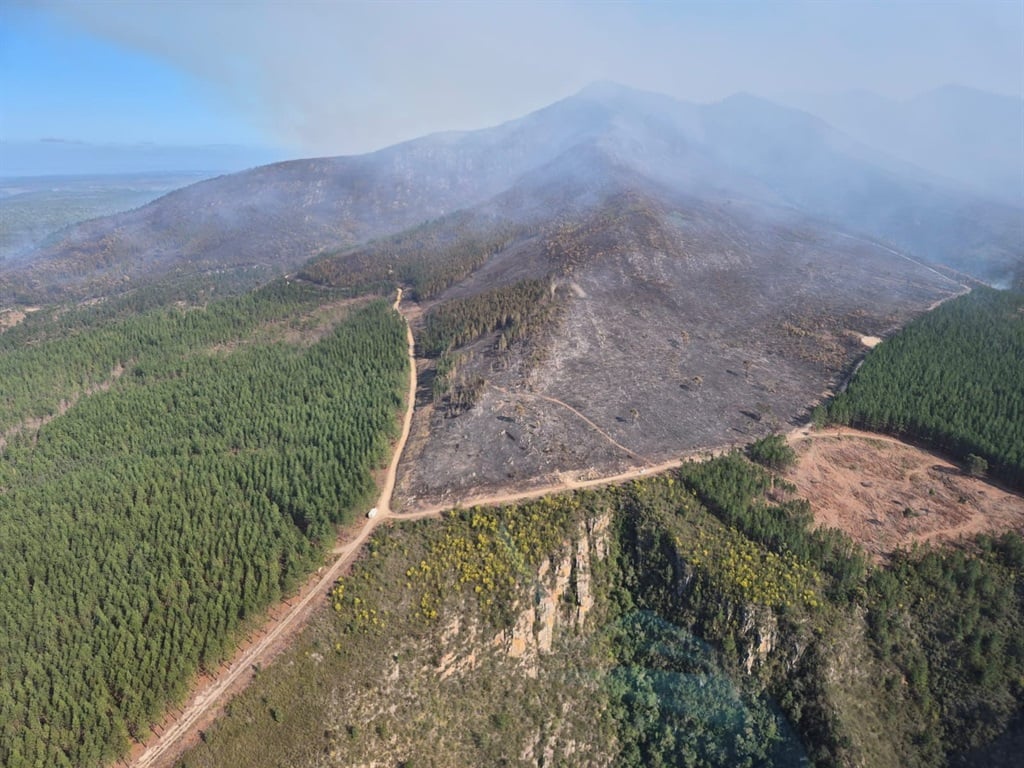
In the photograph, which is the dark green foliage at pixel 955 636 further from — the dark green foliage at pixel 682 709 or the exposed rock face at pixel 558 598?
the exposed rock face at pixel 558 598

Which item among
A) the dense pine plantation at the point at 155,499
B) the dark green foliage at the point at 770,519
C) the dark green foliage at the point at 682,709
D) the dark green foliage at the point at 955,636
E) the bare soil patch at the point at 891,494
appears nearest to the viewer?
the dense pine plantation at the point at 155,499

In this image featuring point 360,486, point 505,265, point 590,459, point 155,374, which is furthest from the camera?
point 505,265

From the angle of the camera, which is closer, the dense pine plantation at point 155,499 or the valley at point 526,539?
the dense pine plantation at point 155,499

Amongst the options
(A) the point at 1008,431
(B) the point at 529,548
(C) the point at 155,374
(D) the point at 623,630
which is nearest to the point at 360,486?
(B) the point at 529,548

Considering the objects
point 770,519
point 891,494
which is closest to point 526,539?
point 770,519

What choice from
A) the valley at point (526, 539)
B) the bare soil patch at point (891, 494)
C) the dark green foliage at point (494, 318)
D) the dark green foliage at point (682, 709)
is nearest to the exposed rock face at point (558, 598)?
the valley at point (526, 539)

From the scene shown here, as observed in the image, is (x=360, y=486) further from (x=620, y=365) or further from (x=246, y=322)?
(x=246, y=322)

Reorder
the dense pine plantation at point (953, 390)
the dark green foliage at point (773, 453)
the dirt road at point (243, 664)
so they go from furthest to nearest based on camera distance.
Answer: the dense pine plantation at point (953, 390)
the dark green foliage at point (773, 453)
the dirt road at point (243, 664)
